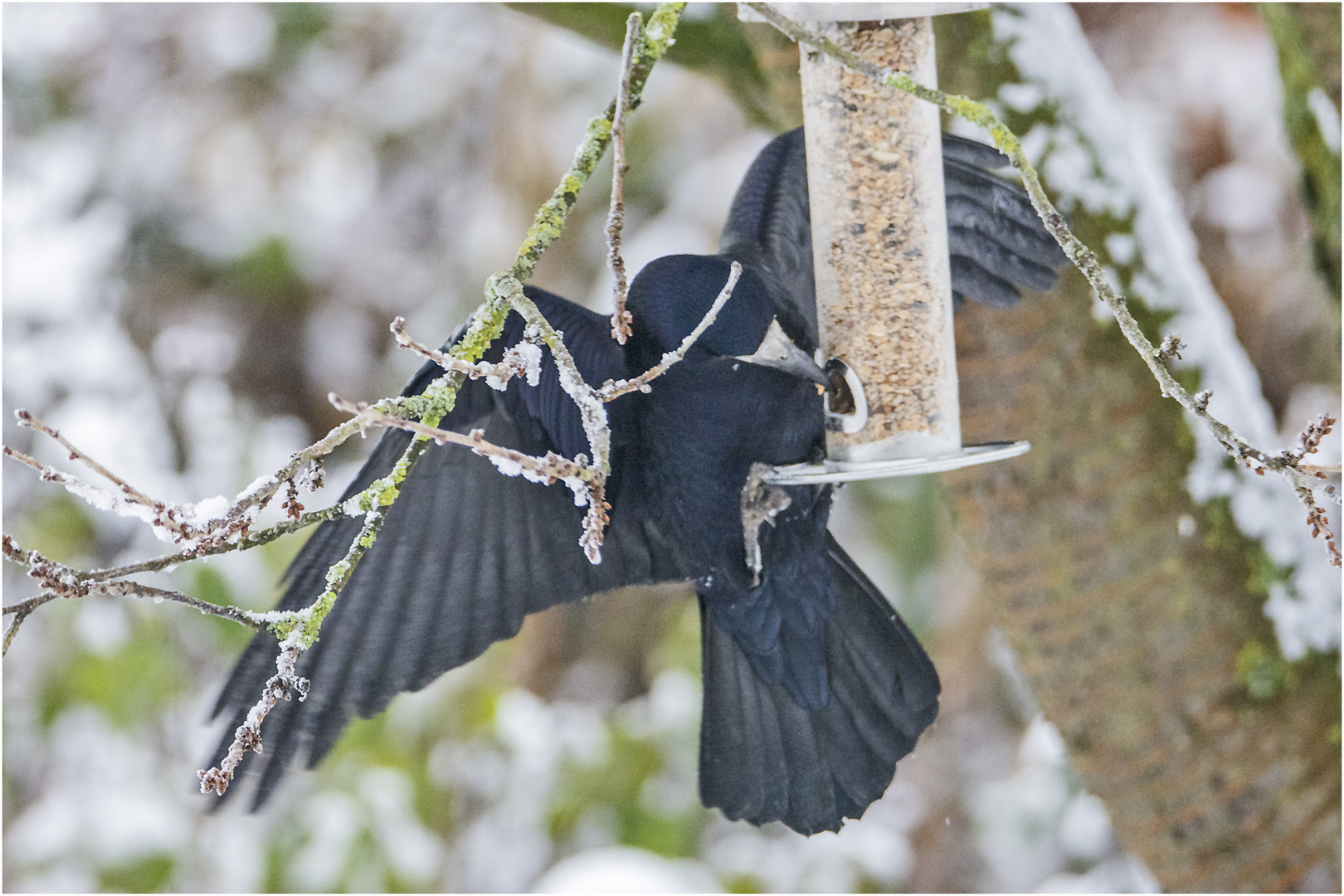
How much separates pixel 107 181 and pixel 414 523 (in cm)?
330

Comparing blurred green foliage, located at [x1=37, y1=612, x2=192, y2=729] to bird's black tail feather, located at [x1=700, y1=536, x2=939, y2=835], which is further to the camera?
blurred green foliage, located at [x1=37, y1=612, x2=192, y2=729]

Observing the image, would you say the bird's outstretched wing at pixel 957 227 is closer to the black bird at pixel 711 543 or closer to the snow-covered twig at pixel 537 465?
the black bird at pixel 711 543

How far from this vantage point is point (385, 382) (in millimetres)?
4621

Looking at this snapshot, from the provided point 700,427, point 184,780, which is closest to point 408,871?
point 184,780

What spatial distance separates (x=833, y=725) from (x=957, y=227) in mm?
874

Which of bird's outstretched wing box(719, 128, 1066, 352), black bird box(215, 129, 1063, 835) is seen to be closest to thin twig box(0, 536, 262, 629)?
black bird box(215, 129, 1063, 835)

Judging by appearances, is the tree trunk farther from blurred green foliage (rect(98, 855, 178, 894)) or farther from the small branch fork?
blurred green foliage (rect(98, 855, 178, 894))

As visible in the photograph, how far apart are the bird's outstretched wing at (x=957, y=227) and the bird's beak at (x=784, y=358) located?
0.72 feet

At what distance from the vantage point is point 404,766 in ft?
11.9

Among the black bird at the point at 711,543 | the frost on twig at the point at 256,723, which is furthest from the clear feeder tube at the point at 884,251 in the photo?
the frost on twig at the point at 256,723

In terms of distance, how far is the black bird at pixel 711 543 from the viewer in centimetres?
170

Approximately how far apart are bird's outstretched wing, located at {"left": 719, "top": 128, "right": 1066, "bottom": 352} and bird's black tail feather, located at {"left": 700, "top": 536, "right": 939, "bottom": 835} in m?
0.49

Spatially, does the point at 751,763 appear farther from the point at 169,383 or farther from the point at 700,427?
the point at 169,383

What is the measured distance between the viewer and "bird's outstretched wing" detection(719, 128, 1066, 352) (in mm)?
1936
